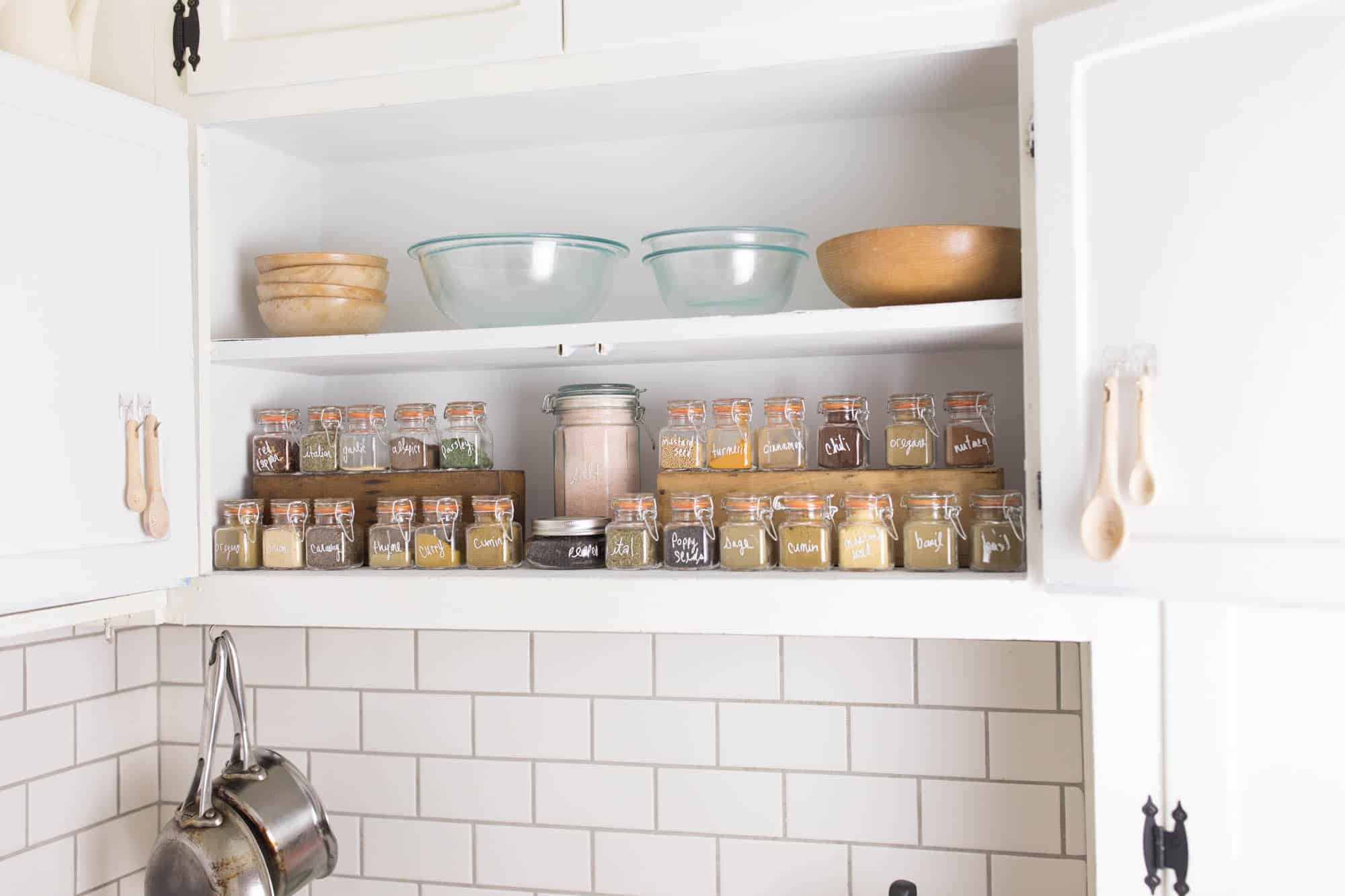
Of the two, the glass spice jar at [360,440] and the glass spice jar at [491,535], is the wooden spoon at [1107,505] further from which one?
the glass spice jar at [360,440]

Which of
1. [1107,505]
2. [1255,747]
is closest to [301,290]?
[1107,505]

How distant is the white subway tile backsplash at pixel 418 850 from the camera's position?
168 cm

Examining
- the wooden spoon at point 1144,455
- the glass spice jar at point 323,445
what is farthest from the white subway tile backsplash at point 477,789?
the wooden spoon at point 1144,455

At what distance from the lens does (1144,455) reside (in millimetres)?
1057

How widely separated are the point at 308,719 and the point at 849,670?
892 millimetres

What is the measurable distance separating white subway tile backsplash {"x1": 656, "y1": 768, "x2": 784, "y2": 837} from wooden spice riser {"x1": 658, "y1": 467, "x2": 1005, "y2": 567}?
443 mm

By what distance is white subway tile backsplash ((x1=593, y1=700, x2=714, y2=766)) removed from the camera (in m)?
1.60

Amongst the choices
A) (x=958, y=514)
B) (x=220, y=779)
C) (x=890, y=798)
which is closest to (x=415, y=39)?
(x=958, y=514)

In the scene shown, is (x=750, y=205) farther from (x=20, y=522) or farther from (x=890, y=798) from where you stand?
(x=20, y=522)

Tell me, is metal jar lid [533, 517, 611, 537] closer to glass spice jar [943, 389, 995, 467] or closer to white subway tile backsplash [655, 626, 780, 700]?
white subway tile backsplash [655, 626, 780, 700]

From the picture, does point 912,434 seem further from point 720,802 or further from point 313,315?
point 313,315

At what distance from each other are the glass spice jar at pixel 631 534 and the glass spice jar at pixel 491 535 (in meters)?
0.14

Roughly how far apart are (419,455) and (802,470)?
1.80ft

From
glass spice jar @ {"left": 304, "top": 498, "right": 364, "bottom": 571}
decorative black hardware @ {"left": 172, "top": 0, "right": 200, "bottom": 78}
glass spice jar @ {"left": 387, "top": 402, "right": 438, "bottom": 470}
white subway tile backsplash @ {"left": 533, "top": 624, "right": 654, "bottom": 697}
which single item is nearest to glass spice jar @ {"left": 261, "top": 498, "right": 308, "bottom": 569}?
glass spice jar @ {"left": 304, "top": 498, "right": 364, "bottom": 571}
